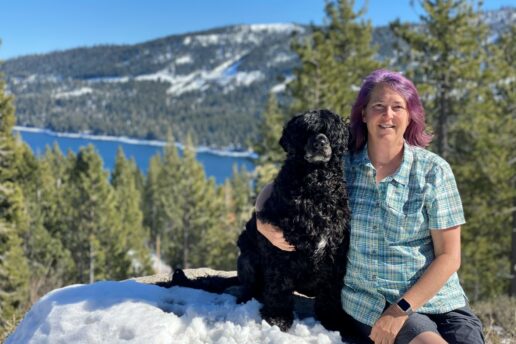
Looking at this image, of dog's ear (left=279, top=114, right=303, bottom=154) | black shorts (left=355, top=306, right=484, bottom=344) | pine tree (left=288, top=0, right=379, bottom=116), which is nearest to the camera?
black shorts (left=355, top=306, right=484, bottom=344)

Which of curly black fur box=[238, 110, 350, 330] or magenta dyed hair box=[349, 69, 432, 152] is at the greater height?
magenta dyed hair box=[349, 69, 432, 152]

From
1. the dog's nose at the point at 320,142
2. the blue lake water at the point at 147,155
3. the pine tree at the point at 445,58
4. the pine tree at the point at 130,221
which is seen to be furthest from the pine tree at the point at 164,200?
the blue lake water at the point at 147,155

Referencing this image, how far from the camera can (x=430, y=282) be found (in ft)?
8.57

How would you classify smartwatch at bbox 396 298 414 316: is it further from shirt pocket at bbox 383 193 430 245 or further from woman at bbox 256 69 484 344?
shirt pocket at bbox 383 193 430 245

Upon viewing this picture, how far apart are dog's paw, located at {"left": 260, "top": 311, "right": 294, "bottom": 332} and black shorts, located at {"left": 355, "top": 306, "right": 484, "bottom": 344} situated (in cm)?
77

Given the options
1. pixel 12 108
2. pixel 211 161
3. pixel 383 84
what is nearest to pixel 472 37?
pixel 383 84

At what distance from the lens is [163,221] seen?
52.1 metres

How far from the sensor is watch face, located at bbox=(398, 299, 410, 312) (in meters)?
2.61

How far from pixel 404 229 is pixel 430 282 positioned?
13.7 inches

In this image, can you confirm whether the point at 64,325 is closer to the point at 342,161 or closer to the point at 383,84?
the point at 342,161

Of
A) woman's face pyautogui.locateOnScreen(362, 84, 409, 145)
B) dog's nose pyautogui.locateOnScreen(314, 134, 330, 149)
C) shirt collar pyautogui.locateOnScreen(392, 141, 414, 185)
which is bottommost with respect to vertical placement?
shirt collar pyautogui.locateOnScreen(392, 141, 414, 185)

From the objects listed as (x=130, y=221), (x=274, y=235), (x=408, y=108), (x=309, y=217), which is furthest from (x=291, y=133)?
(x=130, y=221)

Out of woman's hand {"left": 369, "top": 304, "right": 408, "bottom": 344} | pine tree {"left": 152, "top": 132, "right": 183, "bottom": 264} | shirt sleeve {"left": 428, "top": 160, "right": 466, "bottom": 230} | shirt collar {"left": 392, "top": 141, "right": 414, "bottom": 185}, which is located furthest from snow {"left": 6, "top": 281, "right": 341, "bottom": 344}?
pine tree {"left": 152, "top": 132, "right": 183, "bottom": 264}

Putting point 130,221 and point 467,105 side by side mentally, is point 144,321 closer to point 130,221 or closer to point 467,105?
point 467,105
